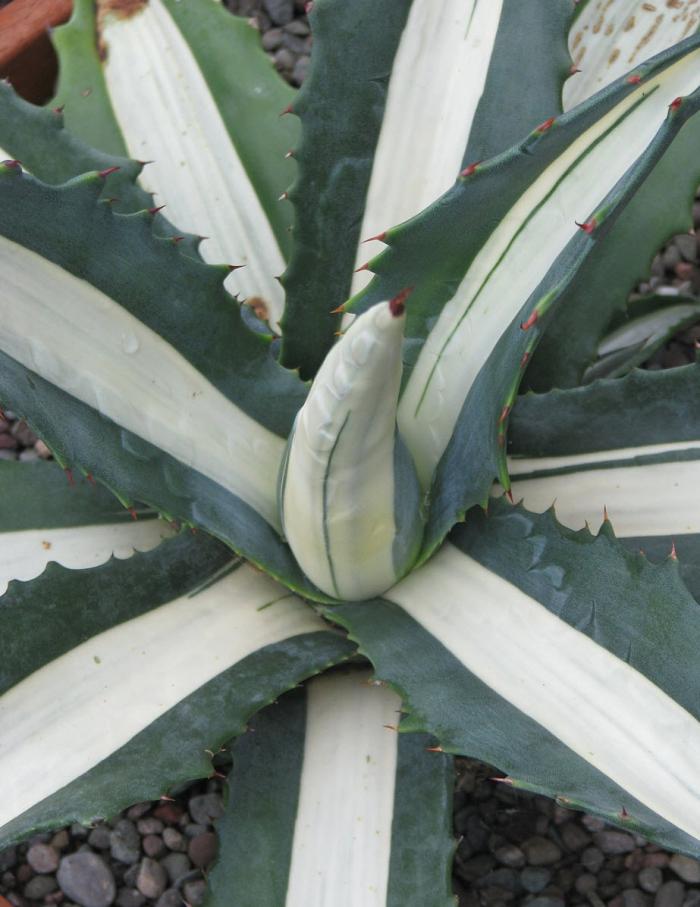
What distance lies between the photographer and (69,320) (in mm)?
755

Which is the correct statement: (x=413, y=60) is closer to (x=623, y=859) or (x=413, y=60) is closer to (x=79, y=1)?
(x=79, y=1)

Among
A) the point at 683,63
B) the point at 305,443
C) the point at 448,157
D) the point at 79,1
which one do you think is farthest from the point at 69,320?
the point at 79,1

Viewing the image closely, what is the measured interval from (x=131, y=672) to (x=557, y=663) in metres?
0.32

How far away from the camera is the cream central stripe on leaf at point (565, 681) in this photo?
65 centimetres

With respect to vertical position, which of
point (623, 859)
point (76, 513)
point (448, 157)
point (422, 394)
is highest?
point (448, 157)

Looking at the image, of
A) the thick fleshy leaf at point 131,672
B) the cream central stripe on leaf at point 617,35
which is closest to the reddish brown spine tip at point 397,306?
the thick fleshy leaf at point 131,672

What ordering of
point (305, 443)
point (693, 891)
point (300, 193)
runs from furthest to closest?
point (693, 891), point (300, 193), point (305, 443)

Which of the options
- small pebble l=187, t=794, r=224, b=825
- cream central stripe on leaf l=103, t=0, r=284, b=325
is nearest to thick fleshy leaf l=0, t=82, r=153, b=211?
cream central stripe on leaf l=103, t=0, r=284, b=325

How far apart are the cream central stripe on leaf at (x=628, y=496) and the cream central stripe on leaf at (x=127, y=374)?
25 centimetres

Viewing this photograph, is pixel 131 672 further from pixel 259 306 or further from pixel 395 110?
pixel 395 110

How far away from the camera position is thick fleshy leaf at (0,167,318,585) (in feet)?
2.38

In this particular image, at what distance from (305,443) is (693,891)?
2.37ft

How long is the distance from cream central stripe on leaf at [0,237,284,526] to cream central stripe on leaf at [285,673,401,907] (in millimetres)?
178

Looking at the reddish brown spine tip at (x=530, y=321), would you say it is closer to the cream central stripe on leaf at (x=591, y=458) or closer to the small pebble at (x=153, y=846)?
the cream central stripe on leaf at (x=591, y=458)
